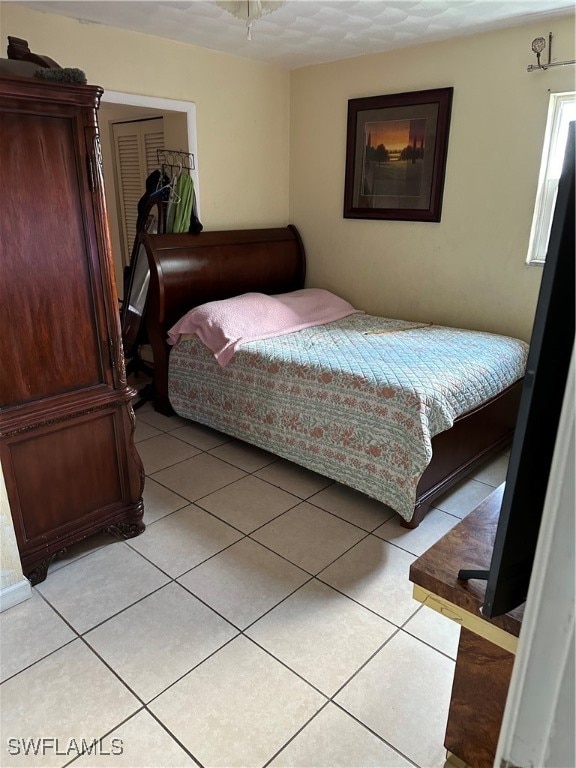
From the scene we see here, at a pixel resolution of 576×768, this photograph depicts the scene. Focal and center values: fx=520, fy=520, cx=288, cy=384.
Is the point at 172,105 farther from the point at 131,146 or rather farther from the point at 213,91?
the point at 131,146

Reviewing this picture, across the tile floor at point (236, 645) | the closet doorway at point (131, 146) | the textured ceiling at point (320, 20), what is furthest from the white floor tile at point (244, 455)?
the textured ceiling at point (320, 20)

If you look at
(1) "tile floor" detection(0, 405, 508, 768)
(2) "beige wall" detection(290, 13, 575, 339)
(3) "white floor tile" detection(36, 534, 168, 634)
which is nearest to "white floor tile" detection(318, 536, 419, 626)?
(1) "tile floor" detection(0, 405, 508, 768)

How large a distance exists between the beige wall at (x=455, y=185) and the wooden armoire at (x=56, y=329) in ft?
7.57

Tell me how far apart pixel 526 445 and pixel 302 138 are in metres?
3.92

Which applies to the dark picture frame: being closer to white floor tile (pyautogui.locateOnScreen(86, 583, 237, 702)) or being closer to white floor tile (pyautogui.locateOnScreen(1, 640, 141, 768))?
white floor tile (pyautogui.locateOnScreen(86, 583, 237, 702))

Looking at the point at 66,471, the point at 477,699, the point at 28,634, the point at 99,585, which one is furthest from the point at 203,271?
the point at 477,699

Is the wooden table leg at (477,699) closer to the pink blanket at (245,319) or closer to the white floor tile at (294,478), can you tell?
the white floor tile at (294,478)

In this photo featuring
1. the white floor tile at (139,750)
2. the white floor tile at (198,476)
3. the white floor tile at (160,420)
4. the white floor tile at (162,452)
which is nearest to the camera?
the white floor tile at (139,750)

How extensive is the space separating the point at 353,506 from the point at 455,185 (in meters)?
2.17

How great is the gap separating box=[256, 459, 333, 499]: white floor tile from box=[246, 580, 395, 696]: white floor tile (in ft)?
2.42

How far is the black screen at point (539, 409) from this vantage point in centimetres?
67

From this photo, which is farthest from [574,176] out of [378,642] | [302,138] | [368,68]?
[302,138]

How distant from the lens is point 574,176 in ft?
2.11

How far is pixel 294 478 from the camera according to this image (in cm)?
283
